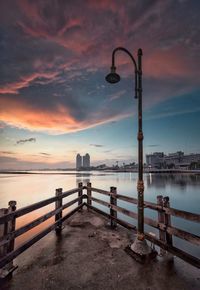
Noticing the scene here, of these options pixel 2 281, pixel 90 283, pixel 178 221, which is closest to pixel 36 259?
pixel 2 281

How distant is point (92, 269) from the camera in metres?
4.32

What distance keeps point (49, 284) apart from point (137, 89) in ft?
17.5

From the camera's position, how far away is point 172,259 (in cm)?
469

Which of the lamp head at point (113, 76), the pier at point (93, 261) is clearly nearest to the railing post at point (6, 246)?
the pier at point (93, 261)

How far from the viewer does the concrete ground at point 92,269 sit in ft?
12.2

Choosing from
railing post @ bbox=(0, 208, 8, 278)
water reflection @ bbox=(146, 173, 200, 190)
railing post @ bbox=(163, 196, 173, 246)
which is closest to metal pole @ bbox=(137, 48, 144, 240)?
railing post @ bbox=(163, 196, 173, 246)

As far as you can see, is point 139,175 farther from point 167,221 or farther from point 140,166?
point 167,221

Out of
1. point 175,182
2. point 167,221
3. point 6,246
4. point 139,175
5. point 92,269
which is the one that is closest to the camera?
point 6,246

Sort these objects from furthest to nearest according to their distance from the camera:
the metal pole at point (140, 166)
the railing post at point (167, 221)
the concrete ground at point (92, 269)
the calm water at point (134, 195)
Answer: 1. the calm water at point (134, 195)
2. the metal pole at point (140, 166)
3. the railing post at point (167, 221)
4. the concrete ground at point (92, 269)

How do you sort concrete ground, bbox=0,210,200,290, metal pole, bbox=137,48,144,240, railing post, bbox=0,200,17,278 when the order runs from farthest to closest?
metal pole, bbox=137,48,144,240
railing post, bbox=0,200,17,278
concrete ground, bbox=0,210,200,290

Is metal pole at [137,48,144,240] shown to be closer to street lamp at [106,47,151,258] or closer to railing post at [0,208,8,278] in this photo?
street lamp at [106,47,151,258]

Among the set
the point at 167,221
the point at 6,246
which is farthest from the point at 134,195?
the point at 6,246

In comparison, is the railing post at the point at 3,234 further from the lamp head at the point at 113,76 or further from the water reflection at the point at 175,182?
the water reflection at the point at 175,182

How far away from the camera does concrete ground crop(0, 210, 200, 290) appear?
12.2 ft
